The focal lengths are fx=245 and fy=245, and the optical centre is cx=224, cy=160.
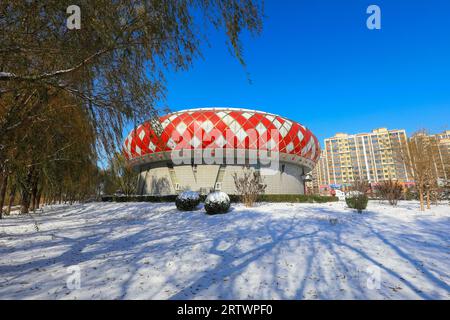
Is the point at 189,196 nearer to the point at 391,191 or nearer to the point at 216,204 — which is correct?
the point at 216,204

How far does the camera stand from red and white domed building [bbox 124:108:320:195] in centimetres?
2083

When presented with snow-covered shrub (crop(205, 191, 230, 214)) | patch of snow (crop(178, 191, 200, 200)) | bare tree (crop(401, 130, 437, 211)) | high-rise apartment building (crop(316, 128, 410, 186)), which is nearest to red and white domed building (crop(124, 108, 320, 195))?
patch of snow (crop(178, 191, 200, 200))

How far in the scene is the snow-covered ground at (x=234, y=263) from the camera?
121 inches

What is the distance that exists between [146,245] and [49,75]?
3.89m

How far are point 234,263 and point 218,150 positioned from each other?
16800 millimetres

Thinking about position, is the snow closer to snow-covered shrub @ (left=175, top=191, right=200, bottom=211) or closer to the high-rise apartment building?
snow-covered shrub @ (left=175, top=191, right=200, bottom=211)

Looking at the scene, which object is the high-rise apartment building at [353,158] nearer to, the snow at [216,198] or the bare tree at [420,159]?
the bare tree at [420,159]

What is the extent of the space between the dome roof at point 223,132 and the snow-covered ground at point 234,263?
14.1m

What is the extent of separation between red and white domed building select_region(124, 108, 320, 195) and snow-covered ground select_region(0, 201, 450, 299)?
14.0 m

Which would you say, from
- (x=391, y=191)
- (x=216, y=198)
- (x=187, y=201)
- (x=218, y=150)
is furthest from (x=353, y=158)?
(x=216, y=198)

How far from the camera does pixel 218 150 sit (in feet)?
68.1

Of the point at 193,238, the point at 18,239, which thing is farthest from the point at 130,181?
the point at 193,238
